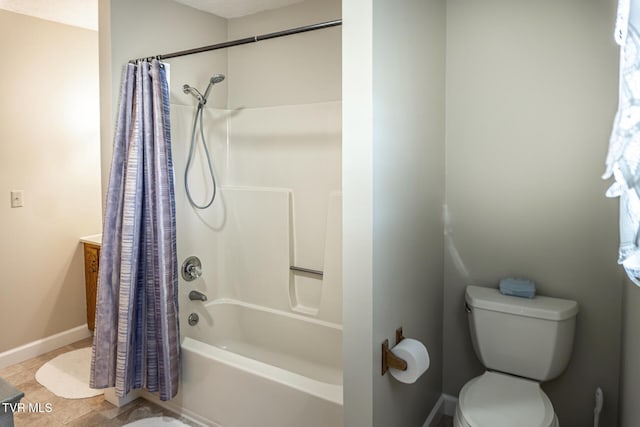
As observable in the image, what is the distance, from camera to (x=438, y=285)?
7.81ft

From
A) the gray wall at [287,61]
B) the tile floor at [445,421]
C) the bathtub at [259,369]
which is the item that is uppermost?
the gray wall at [287,61]

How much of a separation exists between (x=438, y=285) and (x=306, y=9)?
183cm

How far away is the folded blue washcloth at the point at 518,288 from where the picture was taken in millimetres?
2096

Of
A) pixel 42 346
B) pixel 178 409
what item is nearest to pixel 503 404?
pixel 178 409

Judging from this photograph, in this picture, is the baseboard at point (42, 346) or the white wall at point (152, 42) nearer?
the white wall at point (152, 42)

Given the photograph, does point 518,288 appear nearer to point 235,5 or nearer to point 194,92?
point 194,92

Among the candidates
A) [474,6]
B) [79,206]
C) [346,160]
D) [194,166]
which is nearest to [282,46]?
[194,166]

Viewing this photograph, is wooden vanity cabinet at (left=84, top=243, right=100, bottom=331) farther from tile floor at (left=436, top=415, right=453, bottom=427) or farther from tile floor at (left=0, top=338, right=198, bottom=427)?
tile floor at (left=436, top=415, right=453, bottom=427)

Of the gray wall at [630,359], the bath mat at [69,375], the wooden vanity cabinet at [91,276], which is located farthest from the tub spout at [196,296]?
the gray wall at [630,359]

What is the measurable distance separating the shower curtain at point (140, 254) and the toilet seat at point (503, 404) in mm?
1486

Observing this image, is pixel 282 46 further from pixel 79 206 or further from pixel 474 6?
pixel 79 206

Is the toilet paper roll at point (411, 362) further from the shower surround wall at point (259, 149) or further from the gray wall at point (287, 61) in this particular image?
the gray wall at point (287, 61)

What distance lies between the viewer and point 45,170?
10.4ft

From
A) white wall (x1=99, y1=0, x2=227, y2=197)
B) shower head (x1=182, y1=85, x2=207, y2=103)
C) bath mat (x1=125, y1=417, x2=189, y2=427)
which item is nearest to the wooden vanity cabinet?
white wall (x1=99, y1=0, x2=227, y2=197)
